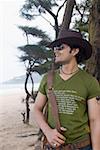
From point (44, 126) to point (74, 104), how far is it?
186 mm

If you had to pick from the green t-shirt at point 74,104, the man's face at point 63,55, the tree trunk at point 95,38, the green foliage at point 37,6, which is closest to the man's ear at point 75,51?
the man's face at point 63,55

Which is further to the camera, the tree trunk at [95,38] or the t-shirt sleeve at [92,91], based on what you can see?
the tree trunk at [95,38]

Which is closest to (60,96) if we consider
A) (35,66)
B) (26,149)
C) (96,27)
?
(96,27)

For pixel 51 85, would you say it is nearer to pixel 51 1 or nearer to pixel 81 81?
pixel 81 81

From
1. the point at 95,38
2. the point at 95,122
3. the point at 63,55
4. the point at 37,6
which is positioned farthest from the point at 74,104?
the point at 37,6

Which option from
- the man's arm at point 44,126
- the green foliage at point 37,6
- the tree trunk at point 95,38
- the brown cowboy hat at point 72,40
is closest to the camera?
the man's arm at point 44,126

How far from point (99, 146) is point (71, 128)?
0.57 feet

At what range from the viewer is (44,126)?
1906 millimetres

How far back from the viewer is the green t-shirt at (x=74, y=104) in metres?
1.87

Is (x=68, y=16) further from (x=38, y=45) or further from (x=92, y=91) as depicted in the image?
(x=38, y=45)

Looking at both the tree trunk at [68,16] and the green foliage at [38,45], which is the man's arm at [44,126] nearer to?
the tree trunk at [68,16]

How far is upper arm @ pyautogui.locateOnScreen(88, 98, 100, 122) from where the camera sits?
6.20 feet

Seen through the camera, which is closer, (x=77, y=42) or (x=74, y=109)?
(x=74, y=109)

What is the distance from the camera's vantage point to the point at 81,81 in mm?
1899
